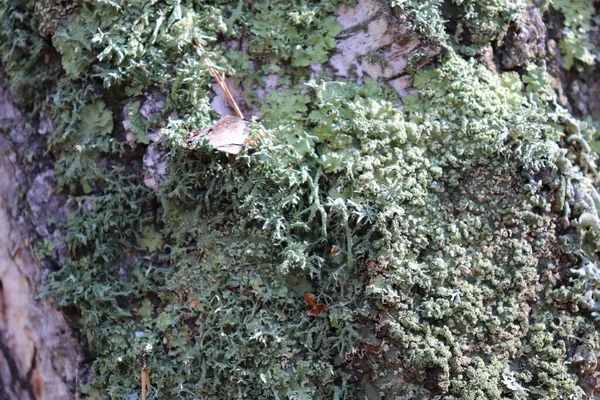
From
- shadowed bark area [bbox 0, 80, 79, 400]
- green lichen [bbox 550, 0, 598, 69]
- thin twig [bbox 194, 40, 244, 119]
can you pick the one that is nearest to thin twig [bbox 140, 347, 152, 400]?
shadowed bark area [bbox 0, 80, 79, 400]

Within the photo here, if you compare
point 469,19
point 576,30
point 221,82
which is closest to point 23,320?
point 221,82

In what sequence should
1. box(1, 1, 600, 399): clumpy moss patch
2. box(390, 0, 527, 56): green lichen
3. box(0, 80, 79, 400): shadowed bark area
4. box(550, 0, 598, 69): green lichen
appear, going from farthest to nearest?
box(550, 0, 598, 69): green lichen
box(0, 80, 79, 400): shadowed bark area
box(390, 0, 527, 56): green lichen
box(1, 1, 600, 399): clumpy moss patch

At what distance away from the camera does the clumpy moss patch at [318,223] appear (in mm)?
1912

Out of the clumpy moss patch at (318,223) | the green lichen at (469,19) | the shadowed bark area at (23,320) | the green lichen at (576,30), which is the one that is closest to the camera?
the clumpy moss patch at (318,223)

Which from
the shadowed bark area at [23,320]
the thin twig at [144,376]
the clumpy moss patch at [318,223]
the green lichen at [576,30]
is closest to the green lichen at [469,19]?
the clumpy moss patch at [318,223]

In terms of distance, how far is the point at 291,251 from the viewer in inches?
75.7

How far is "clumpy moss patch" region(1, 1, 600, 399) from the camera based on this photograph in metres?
1.91

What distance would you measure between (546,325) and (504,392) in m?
0.27

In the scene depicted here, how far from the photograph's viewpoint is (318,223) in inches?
78.4

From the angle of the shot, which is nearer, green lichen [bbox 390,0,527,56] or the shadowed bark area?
green lichen [bbox 390,0,527,56]

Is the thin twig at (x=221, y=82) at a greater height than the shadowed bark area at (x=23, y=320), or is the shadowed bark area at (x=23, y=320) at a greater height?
the thin twig at (x=221, y=82)

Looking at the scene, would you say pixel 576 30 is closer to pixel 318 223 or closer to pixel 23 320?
pixel 318 223

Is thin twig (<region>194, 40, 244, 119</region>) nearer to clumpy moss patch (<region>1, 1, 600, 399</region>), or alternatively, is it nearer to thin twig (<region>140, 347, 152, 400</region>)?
clumpy moss patch (<region>1, 1, 600, 399</region>)

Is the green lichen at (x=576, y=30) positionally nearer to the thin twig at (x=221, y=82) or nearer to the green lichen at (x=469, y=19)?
the green lichen at (x=469, y=19)
